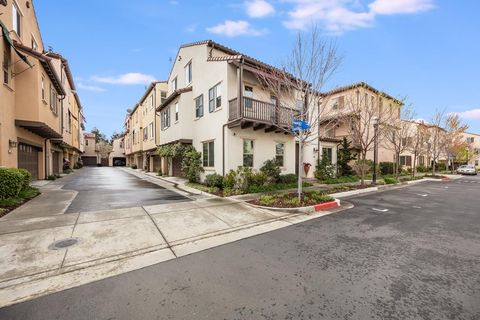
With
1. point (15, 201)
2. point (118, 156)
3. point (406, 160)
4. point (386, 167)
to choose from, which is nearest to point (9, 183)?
point (15, 201)

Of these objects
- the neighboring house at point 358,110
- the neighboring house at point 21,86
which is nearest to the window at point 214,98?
the neighboring house at point 358,110

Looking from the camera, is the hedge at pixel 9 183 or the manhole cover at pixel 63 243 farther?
the hedge at pixel 9 183

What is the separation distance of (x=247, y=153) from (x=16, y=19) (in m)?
14.1

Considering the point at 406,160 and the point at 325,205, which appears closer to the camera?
the point at 325,205

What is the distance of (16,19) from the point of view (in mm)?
11656

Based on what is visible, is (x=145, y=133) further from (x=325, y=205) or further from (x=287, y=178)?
(x=325, y=205)

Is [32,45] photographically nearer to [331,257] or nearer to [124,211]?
[124,211]

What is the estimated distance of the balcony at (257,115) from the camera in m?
11.6

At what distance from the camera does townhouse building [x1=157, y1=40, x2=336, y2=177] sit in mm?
12258

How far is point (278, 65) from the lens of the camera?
10.5 meters

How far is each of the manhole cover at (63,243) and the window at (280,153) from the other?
456 inches

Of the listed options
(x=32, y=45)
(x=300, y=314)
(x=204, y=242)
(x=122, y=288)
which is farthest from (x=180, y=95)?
(x=300, y=314)

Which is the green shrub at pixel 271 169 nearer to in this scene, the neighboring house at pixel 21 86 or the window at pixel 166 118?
the window at pixel 166 118

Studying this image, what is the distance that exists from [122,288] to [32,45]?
1832 centimetres
